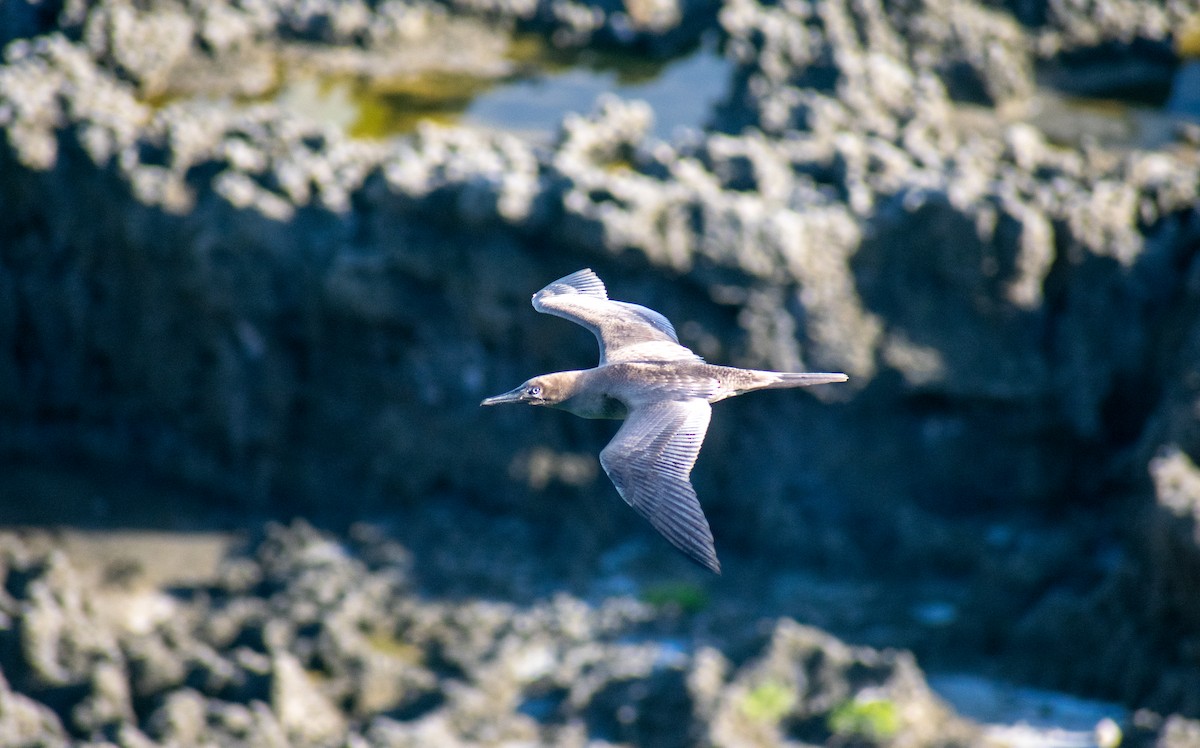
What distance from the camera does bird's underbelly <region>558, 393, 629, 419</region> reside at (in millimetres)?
9438

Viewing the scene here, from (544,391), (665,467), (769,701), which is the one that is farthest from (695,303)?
(665,467)

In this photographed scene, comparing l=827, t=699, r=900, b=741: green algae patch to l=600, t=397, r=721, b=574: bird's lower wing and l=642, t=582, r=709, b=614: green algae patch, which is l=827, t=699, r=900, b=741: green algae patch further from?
l=600, t=397, r=721, b=574: bird's lower wing

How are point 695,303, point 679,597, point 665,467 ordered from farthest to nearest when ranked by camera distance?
point 679,597 → point 695,303 → point 665,467

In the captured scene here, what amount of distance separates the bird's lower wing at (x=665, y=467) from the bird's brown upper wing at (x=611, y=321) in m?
0.84

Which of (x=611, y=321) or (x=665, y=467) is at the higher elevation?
(x=611, y=321)

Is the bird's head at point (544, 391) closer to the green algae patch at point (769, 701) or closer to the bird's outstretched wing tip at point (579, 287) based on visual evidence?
the bird's outstretched wing tip at point (579, 287)

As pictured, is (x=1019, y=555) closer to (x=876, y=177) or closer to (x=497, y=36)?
(x=876, y=177)

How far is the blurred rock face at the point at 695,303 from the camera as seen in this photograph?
52.1ft

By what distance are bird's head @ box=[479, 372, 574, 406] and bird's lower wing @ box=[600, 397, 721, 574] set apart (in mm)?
558

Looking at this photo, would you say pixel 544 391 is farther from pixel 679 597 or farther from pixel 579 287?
pixel 679 597

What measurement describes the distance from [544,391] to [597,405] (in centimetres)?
35

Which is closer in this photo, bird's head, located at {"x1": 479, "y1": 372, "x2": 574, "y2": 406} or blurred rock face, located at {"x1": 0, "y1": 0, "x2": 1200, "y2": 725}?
bird's head, located at {"x1": 479, "y1": 372, "x2": 574, "y2": 406}

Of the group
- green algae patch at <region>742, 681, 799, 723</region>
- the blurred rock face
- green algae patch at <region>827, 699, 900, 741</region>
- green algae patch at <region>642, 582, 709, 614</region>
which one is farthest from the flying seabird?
green algae patch at <region>642, 582, 709, 614</region>

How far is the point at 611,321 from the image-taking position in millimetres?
10633
